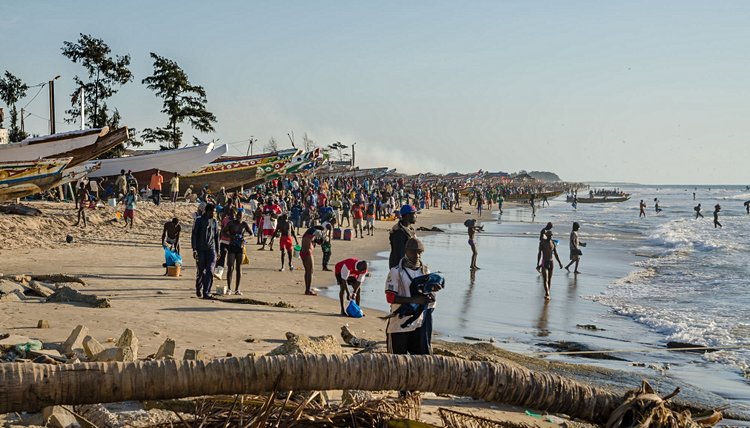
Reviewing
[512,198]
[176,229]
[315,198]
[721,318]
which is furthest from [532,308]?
[512,198]

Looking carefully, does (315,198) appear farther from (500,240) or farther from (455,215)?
(455,215)

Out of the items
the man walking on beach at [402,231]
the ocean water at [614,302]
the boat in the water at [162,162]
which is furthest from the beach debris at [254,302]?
the boat in the water at [162,162]

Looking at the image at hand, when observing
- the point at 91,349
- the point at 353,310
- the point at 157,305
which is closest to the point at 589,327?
the point at 353,310

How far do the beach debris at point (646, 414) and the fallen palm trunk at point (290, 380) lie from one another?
0.12m

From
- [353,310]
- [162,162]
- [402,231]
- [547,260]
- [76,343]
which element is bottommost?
[353,310]

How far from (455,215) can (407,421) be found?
1998 inches

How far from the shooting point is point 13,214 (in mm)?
24062

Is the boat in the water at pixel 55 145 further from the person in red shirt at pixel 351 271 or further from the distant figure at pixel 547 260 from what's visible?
the person in red shirt at pixel 351 271

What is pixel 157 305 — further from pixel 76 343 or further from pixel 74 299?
pixel 76 343

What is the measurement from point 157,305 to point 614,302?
428 inches

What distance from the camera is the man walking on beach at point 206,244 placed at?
1334cm

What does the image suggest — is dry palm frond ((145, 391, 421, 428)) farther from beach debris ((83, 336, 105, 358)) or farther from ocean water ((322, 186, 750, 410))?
ocean water ((322, 186, 750, 410))

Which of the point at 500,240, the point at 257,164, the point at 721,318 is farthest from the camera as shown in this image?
the point at 257,164

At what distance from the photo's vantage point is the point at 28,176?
90.2ft
